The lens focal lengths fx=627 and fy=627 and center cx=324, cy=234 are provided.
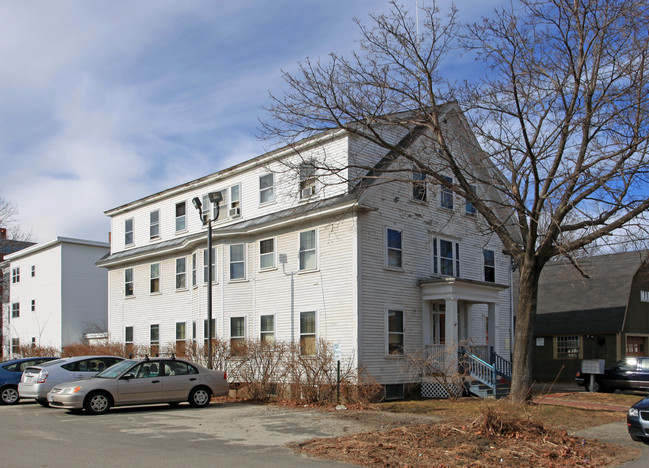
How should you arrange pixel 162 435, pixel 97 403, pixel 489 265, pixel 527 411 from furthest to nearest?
pixel 489 265, pixel 527 411, pixel 97 403, pixel 162 435

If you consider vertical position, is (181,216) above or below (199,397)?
above

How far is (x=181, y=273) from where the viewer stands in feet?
90.5

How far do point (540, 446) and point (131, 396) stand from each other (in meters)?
10.3

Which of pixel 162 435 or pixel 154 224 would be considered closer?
pixel 162 435

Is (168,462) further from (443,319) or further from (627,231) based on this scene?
(443,319)

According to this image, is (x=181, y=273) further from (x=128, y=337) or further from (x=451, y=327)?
(x=451, y=327)

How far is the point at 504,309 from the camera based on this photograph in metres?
26.6

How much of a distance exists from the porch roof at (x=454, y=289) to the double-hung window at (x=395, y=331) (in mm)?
1414

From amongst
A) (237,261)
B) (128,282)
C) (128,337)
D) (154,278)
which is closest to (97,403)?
(237,261)

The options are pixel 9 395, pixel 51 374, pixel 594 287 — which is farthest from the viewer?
pixel 594 287

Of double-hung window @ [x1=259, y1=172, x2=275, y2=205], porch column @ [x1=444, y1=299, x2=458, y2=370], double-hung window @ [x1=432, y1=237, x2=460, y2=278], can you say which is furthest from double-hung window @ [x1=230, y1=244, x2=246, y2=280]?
porch column @ [x1=444, y1=299, x2=458, y2=370]

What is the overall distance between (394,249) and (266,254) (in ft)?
16.2

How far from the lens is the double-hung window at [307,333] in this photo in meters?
21.3

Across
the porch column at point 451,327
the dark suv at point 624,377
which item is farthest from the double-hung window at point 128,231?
the dark suv at point 624,377
